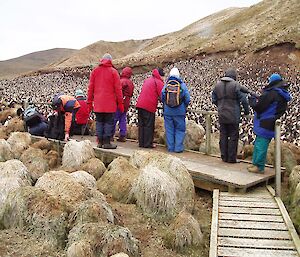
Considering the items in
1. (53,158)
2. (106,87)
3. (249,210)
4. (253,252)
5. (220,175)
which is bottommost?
(253,252)

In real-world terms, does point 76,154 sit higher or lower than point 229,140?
lower

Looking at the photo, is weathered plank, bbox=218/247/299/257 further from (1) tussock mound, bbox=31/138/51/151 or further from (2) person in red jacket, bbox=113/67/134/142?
(1) tussock mound, bbox=31/138/51/151

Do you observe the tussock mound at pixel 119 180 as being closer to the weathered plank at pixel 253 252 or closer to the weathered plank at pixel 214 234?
the weathered plank at pixel 214 234

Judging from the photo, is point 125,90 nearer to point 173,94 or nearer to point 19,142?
point 173,94

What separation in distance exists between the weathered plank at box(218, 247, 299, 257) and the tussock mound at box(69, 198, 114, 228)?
4.72ft

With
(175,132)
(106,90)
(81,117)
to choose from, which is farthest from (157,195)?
(81,117)

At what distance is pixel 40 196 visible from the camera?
6117 millimetres

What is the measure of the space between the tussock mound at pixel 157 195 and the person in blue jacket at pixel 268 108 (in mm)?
1752

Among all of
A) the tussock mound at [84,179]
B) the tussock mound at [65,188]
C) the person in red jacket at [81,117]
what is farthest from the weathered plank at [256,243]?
the person in red jacket at [81,117]

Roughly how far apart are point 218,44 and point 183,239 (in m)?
43.2

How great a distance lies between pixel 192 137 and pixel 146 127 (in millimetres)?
1029

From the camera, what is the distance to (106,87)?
371 inches

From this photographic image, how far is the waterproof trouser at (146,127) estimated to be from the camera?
9.84 metres

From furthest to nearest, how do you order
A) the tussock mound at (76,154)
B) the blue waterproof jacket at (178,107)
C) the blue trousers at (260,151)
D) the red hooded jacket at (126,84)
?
1. the red hooded jacket at (126,84)
2. the blue waterproof jacket at (178,107)
3. the tussock mound at (76,154)
4. the blue trousers at (260,151)
